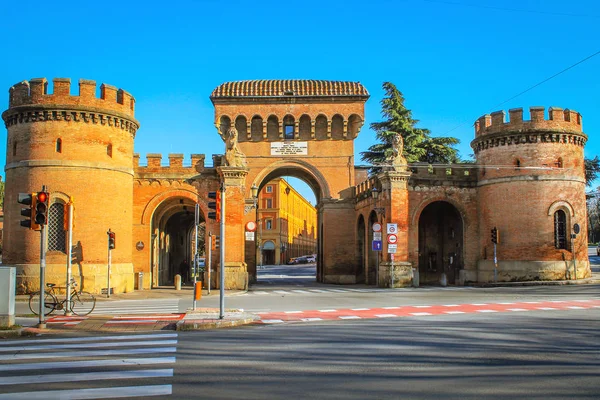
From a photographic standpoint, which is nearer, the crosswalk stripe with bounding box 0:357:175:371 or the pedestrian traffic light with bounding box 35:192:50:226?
the crosswalk stripe with bounding box 0:357:175:371

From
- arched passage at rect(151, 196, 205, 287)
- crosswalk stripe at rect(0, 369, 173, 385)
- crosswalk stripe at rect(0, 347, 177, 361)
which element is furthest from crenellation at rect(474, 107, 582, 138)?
crosswalk stripe at rect(0, 369, 173, 385)

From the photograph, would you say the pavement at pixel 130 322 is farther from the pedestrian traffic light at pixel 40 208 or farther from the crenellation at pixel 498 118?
the crenellation at pixel 498 118

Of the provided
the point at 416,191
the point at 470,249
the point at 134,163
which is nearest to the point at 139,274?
the point at 134,163

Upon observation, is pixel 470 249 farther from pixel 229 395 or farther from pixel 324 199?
pixel 229 395

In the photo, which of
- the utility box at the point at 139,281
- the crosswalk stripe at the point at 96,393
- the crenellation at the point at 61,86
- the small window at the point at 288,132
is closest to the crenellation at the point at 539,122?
the small window at the point at 288,132

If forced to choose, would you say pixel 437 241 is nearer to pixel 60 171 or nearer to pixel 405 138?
pixel 405 138

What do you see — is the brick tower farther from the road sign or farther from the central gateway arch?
the road sign

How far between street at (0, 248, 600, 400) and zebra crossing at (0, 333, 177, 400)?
0.02m

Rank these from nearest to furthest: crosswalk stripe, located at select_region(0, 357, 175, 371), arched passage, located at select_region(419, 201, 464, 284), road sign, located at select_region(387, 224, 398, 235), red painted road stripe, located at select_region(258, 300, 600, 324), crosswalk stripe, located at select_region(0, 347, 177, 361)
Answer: crosswalk stripe, located at select_region(0, 357, 175, 371), crosswalk stripe, located at select_region(0, 347, 177, 361), red painted road stripe, located at select_region(258, 300, 600, 324), road sign, located at select_region(387, 224, 398, 235), arched passage, located at select_region(419, 201, 464, 284)

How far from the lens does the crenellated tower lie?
31.0 meters

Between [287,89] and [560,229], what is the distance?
65.1 ft

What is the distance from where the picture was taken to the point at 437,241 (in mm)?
37031

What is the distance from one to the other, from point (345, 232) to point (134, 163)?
15.1m

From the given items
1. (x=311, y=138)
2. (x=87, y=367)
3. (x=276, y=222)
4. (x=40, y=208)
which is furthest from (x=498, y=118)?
(x=276, y=222)
